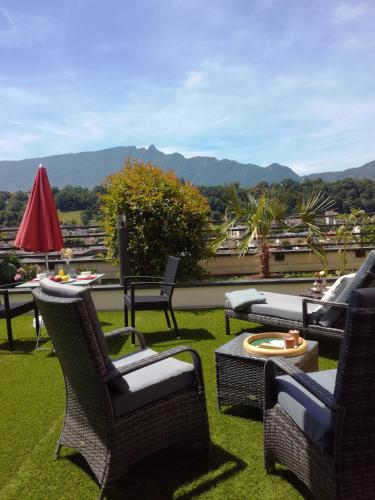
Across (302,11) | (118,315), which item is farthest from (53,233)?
(302,11)

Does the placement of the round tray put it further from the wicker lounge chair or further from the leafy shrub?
the leafy shrub

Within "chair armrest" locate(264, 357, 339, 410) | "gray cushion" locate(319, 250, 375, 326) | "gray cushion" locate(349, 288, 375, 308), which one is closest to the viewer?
"gray cushion" locate(349, 288, 375, 308)

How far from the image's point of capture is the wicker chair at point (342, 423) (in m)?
1.52

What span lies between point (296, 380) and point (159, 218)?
4820 millimetres

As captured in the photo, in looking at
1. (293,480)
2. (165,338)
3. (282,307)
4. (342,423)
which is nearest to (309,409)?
(342,423)

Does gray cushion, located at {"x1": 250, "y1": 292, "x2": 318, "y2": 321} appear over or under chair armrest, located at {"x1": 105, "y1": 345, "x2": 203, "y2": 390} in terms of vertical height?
under

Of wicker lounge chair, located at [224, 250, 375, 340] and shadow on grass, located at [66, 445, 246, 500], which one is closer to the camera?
shadow on grass, located at [66, 445, 246, 500]

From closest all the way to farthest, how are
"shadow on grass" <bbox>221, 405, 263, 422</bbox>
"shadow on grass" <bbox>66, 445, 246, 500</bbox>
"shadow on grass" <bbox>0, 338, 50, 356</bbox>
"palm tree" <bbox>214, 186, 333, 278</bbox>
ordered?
"shadow on grass" <bbox>66, 445, 246, 500</bbox> → "shadow on grass" <bbox>221, 405, 263, 422</bbox> → "shadow on grass" <bbox>0, 338, 50, 356</bbox> → "palm tree" <bbox>214, 186, 333, 278</bbox>

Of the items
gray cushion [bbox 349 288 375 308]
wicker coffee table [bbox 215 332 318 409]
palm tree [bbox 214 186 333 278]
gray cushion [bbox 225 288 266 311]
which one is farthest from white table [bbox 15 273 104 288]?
gray cushion [bbox 349 288 375 308]

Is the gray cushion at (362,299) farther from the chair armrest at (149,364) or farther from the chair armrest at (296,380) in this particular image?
the chair armrest at (149,364)

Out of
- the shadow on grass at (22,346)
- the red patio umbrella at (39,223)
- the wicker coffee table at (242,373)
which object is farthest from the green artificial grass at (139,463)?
the red patio umbrella at (39,223)

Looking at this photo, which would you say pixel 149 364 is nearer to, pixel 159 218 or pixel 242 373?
pixel 242 373

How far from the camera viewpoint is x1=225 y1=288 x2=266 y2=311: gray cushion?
451 cm

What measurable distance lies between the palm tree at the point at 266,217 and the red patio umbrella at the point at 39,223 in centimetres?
271
